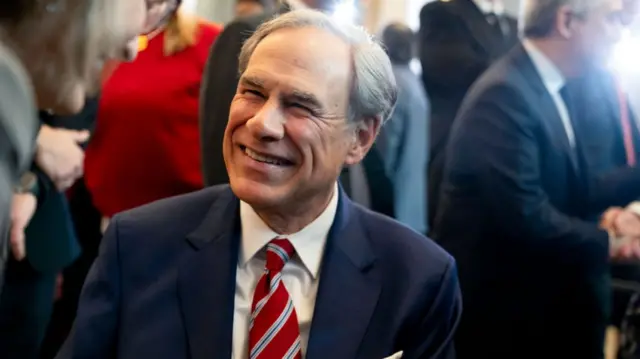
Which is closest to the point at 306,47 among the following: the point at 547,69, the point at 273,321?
the point at 273,321

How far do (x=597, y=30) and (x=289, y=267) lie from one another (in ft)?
3.48

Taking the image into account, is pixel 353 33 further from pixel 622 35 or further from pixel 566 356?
pixel 566 356

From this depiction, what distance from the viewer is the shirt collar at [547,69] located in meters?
2.02

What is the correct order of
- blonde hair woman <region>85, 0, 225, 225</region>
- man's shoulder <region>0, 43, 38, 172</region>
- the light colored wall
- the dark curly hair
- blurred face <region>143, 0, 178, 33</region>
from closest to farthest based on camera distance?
man's shoulder <region>0, 43, 38, 172</region> < the dark curly hair < blurred face <region>143, 0, 178, 33</region> < blonde hair woman <region>85, 0, 225, 225</region> < the light colored wall

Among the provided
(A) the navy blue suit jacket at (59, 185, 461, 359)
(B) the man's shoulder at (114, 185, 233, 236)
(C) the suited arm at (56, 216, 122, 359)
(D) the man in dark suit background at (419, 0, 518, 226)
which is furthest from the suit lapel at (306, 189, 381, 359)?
(D) the man in dark suit background at (419, 0, 518, 226)

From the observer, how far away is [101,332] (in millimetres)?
1375

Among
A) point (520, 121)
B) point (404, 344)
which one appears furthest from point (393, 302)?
point (520, 121)

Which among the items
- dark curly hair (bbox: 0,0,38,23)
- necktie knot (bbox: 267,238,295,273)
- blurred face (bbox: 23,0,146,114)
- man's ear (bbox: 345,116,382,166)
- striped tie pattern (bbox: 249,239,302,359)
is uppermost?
dark curly hair (bbox: 0,0,38,23)

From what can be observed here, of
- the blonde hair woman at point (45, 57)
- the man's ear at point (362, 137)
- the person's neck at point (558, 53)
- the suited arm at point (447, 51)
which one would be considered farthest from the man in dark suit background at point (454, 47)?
the blonde hair woman at point (45, 57)

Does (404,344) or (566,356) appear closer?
(404,344)

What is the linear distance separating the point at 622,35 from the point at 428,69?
0.86 metres

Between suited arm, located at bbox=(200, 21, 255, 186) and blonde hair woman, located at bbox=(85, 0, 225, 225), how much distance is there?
35cm

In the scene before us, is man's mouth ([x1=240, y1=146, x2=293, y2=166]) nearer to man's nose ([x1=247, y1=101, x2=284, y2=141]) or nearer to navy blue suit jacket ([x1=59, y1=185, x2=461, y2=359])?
man's nose ([x1=247, y1=101, x2=284, y2=141])

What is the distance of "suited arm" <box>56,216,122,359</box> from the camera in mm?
1360
